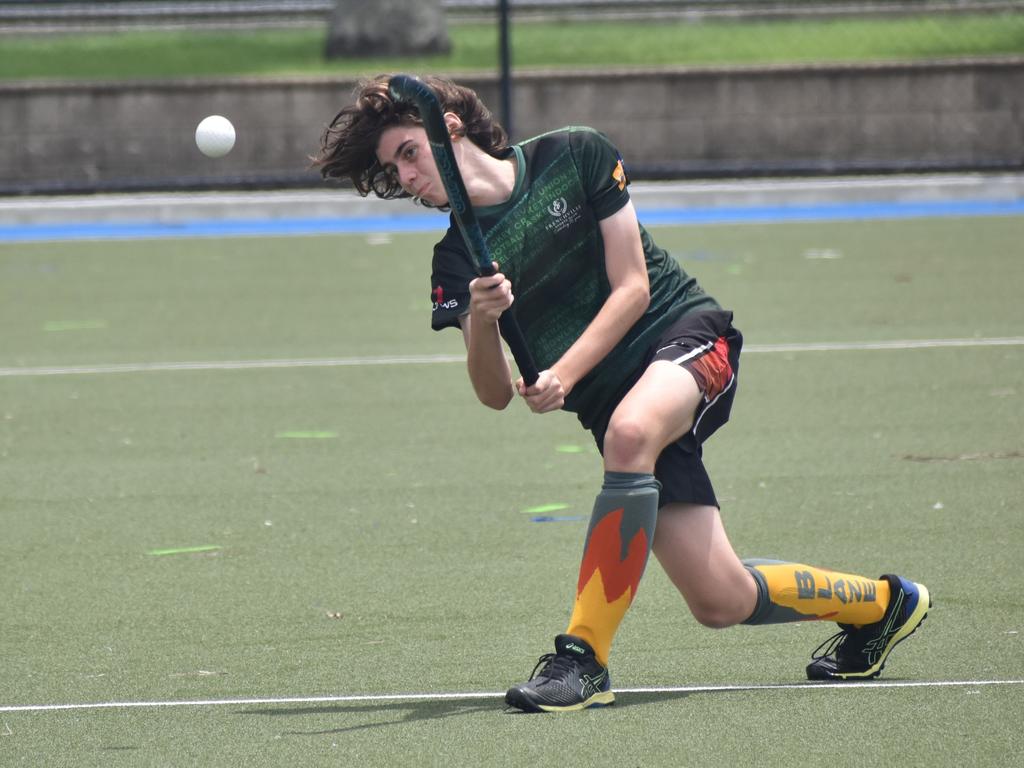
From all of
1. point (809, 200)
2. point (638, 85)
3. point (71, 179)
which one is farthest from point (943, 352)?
point (71, 179)

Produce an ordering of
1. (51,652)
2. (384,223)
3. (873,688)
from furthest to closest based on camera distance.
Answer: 1. (384,223)
2. (51,652)
3. (873,688)

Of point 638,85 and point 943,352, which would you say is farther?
point 638,85

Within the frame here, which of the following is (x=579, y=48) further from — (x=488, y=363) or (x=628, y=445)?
(x=628, y=445)

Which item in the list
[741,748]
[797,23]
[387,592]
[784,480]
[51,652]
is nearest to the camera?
[741,748]

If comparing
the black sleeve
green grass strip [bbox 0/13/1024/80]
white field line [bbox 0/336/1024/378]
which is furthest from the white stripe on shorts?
green grass strip [bbox 0/13/1024/80]

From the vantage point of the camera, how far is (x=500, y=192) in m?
4.30

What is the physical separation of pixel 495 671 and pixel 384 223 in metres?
11.8

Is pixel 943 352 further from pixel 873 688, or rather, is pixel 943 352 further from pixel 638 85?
pixel 638 85

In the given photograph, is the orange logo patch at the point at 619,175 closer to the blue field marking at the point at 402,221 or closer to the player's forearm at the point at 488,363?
the player's forearm at the point at 488,363

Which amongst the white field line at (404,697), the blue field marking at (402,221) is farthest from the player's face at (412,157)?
the blue field marking at (402,221)

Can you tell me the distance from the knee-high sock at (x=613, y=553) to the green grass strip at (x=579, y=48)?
15.0 meters

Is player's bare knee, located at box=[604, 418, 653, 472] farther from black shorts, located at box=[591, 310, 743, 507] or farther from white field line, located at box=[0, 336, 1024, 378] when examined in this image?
white field line, located at box=[0, 336, 1024, 378]

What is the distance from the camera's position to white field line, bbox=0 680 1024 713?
13.9 ft

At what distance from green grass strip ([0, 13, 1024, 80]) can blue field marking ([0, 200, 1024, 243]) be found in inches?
118
